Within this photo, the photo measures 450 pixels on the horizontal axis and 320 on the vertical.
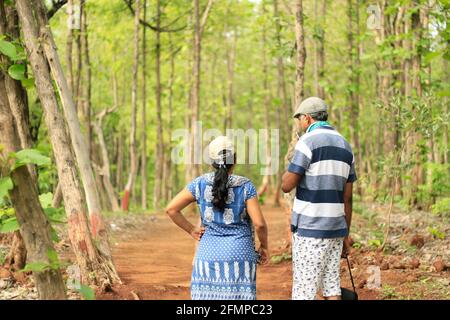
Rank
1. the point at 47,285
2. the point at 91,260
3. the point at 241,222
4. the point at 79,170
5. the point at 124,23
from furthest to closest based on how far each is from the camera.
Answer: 1. the point at 124,23
2. the point at 79,170
3. the point at 91,260
4. the point at 241,222
5. the point at 47,285

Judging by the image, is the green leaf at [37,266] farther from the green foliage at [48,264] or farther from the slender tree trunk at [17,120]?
the slender tree trunk at [17,120]

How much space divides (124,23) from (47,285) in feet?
71.5

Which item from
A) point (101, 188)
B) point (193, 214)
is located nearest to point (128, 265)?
point (193, 214)

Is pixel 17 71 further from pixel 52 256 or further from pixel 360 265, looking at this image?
pixel 360 265

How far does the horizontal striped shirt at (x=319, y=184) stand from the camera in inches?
221

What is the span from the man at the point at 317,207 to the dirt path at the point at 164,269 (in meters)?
2.89

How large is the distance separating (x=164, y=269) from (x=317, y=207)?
19.6ft

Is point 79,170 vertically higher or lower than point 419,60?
lower

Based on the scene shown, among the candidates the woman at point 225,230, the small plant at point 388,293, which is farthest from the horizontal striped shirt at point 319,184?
the small plant at point 388,293

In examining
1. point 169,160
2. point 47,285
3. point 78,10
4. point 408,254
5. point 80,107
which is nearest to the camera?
point 47,285

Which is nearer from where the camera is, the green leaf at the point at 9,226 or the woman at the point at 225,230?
the green leaf at the point at 9,226

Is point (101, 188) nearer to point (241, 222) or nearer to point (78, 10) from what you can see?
point (78, 10)

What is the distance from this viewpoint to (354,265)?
10.2 m

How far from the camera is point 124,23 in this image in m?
25.4
